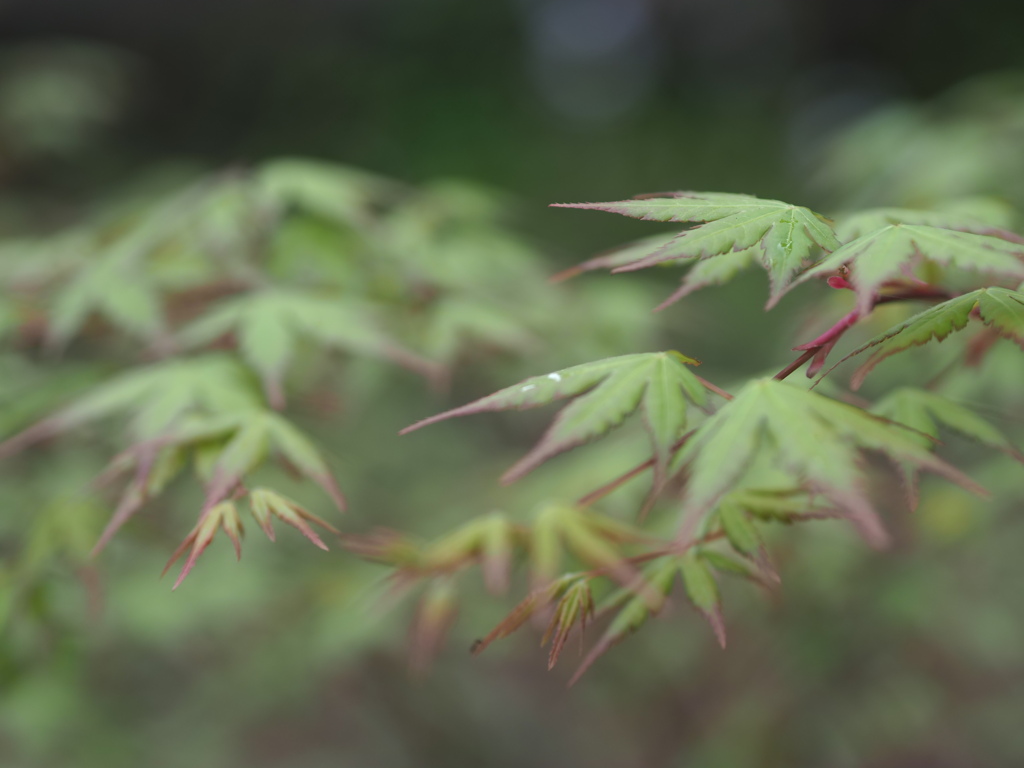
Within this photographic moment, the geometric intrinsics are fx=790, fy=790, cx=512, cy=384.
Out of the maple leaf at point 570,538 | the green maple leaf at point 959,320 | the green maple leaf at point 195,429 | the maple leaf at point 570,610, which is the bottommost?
the maple leaf at point 570,538

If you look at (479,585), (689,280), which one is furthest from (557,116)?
(689,280)

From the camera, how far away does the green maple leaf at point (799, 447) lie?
1.74ft

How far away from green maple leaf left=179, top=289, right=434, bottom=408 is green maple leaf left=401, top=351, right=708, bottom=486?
36 centimetres

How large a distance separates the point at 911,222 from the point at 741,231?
0.24 metres

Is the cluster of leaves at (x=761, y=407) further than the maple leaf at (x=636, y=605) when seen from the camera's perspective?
No

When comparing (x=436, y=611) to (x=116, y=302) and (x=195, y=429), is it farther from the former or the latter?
(x=116, y=302)

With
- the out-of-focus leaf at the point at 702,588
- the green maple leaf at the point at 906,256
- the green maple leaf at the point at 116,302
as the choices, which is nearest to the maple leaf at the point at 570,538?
the out-of-focus leaf at the point at 702,588

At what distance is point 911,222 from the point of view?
783 millimetres

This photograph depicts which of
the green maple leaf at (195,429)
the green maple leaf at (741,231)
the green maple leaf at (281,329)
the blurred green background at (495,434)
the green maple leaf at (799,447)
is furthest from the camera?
the blurred green background at (495,434)

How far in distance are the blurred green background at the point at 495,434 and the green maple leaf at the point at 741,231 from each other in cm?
31

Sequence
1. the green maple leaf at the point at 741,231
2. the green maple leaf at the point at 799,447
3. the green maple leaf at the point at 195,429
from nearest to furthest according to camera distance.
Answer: the green maple leaf at the point at 799,447, the green maple leaf at the point at 741,231, the green maple leaf at the point at 195,429

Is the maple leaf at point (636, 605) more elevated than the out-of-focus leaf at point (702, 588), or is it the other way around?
the out-of-focus leaf at point (702, 588)

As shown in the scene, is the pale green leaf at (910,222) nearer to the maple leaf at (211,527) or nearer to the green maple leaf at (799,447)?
the green maple leaf at (799,447)

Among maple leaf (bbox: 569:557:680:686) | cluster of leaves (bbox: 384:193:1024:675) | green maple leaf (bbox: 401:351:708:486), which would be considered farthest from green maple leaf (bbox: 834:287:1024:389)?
maple leaf (bbox: 569:557:680:686)
